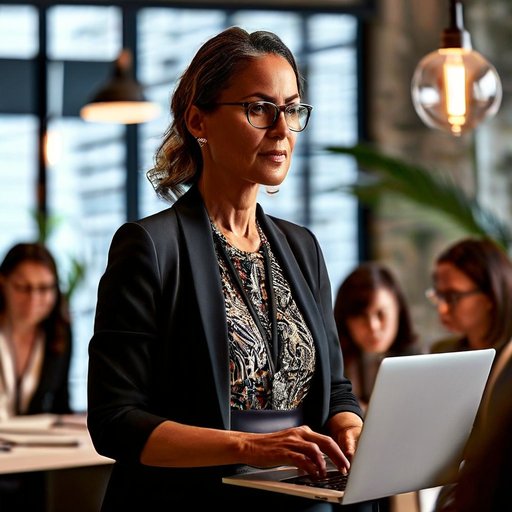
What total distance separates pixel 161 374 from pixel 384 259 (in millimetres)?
6741

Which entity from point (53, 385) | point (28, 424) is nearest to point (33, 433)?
point (28, 424)

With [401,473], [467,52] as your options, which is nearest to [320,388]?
[401,473]

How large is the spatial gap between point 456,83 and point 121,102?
301 cm

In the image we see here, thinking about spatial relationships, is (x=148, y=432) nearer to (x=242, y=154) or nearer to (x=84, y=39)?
(x=242, y=154)

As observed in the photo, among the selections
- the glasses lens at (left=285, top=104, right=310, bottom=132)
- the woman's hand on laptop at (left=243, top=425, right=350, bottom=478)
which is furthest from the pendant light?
the woman's hand on laptop at (left=243, top=425, right=350, bottom=478)

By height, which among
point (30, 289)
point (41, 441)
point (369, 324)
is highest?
point (30, 289)

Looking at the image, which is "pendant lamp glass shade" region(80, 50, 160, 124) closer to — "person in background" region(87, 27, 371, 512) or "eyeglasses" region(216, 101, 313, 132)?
"person in background" region(87, 27, 371, 512)

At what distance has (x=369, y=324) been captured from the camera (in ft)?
15.9

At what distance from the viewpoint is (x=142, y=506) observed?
1815mm

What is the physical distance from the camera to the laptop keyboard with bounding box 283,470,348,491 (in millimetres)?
1731

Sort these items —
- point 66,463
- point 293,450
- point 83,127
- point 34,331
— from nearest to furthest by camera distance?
point 293,450 < point 66,463 < point 34,331 < point 83,127

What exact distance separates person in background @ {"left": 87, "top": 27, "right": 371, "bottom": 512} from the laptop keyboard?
0.03 metres

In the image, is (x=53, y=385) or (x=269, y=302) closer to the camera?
(x=269, y=302)

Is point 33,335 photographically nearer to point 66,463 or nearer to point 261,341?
point 66,463
